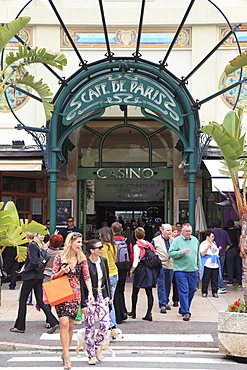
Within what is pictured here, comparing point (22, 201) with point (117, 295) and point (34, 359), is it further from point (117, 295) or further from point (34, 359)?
point (34, 359)

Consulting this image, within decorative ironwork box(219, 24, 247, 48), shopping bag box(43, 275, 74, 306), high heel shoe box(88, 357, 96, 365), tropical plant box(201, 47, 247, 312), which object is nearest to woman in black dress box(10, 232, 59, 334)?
high heel shoe box(88, 357, 96, 365)

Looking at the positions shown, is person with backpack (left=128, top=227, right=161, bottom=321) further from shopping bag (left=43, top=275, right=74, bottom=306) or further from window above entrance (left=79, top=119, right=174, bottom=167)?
window above entrance (left=79, top=119, right=174, bottom=167)

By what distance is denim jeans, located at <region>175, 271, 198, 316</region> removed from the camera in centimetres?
1091

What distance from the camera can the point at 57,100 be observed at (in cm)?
1412

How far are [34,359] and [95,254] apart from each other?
5.50ft

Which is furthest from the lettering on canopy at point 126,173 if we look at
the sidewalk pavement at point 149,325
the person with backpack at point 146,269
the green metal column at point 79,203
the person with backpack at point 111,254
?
the person with backpack at point 111,254

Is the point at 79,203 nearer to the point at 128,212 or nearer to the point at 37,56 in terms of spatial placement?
the point at 128,212

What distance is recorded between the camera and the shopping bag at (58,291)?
24.5 ft

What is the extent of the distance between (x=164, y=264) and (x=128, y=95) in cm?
436

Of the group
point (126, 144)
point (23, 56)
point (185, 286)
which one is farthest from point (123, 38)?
point (185, 286)

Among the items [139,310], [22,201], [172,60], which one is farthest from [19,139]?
[139,310]

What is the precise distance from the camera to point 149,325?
10.5 meters

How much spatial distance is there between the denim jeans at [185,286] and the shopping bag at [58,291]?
379 cm

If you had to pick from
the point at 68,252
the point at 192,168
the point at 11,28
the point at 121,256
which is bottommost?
the point at 121,256
